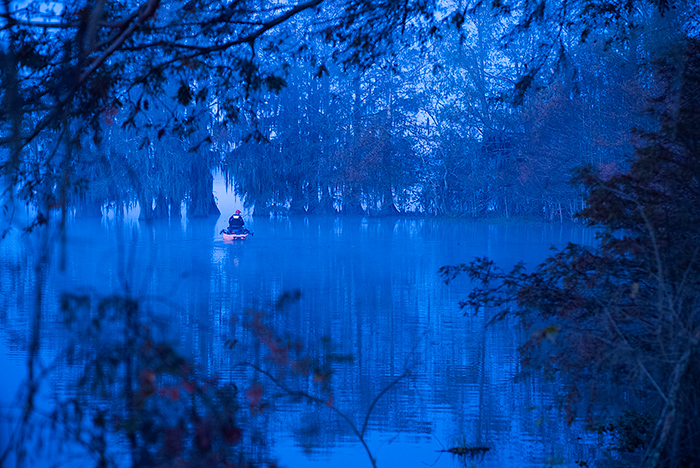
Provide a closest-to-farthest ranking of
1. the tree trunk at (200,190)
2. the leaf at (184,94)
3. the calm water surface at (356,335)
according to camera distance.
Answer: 1. the leaf at (184,94)
2. the calm water surface at (356,335)
3. the tree trunk at (200,190)

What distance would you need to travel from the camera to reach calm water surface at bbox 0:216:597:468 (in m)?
6.02

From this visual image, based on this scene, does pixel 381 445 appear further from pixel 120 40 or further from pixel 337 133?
pixel 337 133

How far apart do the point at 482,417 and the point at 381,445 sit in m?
1.09

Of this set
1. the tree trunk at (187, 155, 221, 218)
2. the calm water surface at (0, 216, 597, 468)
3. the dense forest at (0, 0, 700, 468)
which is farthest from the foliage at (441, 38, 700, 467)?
the tree trunk at (187, 155, 221, 218)

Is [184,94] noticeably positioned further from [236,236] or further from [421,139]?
[421,139]

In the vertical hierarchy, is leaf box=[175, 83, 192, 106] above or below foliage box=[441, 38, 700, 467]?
above

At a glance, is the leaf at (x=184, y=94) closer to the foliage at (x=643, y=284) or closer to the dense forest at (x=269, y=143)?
the dense forest at (x=269, y=143)

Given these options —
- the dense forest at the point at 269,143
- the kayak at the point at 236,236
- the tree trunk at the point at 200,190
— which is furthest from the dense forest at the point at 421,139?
the dense forest at the point at 269,143

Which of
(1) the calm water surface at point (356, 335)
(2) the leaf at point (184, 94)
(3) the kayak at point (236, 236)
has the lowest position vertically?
(1) the calm water surface at point (356, 335)

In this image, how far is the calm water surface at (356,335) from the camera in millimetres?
6023

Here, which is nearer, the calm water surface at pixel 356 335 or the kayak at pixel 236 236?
the calm water surface at pixel 356 335

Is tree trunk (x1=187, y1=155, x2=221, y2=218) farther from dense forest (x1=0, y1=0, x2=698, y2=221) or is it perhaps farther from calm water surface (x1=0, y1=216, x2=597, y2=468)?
calm water surface (x1=0, y1=216, x2=597, y2=468)

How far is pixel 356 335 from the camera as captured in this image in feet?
34.0

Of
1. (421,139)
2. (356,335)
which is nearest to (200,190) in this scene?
(421,139)
